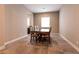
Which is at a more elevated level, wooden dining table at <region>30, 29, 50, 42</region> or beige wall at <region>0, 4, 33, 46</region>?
beige wall at <region>0, 4, 33, 46</region>

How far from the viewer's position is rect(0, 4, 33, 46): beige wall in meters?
2.92

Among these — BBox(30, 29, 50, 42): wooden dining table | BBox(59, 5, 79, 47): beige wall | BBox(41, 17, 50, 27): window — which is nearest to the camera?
BBox(41, 17, 50, 27): window

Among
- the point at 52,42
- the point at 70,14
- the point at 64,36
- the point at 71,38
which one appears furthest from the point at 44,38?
the point at 70,14

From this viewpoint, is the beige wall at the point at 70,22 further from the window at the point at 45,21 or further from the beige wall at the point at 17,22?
the beige wall at the point at 17,22

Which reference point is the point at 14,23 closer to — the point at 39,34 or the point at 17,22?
the point at 17,22

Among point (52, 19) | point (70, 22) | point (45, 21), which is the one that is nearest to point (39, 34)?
point (45, 21)

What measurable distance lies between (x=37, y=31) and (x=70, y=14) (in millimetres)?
1100

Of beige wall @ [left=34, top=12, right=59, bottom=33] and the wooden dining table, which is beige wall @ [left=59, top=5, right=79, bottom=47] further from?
the wooden dining table

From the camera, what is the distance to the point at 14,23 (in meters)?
3.21

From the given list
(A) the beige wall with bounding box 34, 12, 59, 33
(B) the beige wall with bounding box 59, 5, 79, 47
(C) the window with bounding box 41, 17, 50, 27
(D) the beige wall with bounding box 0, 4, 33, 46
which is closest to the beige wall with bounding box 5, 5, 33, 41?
(D) the beige wall with bounding box 0, 4, 33, 46

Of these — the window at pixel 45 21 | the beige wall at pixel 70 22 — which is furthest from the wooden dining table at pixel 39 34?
the beige wall at pixel 70 22

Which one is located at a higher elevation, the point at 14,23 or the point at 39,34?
the point at 14,23

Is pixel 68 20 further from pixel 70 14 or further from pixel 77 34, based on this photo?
pixel 77 34

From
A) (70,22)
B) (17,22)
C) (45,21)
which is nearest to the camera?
(45,21)
